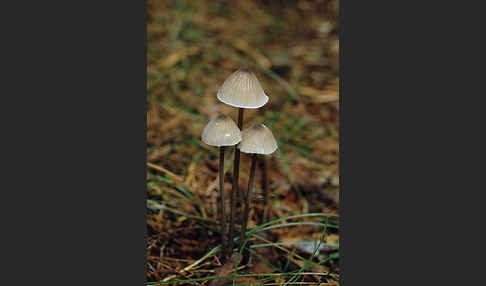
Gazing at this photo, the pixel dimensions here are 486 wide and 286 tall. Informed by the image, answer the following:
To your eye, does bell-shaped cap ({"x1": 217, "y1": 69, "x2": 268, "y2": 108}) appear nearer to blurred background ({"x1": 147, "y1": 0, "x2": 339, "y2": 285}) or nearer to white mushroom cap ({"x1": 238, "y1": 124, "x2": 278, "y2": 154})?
white mushroom cap ({"x1": 238, "y1": 124, "x2": 278, "y2": 154})

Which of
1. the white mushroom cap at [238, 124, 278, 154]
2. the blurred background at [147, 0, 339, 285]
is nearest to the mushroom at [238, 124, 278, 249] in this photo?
the white mushroom cap at [238, 124, 278, 154]

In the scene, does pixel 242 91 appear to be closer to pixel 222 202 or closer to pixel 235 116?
pixel 222 202

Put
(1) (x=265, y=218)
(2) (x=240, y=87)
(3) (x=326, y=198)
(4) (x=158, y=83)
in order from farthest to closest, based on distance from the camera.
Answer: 1. (4) (x=158, y=83)
2. (3) (x=326, y=198)
3. (1) (x=265, y=218)
4. (2) (x=240, y=87)

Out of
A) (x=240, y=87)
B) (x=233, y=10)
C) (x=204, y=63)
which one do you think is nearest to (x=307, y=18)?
(x=233, y=10)

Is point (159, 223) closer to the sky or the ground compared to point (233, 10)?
closer to the ground

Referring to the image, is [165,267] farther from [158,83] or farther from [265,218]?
[158,83]

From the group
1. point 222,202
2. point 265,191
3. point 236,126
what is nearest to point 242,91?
point 236,126
